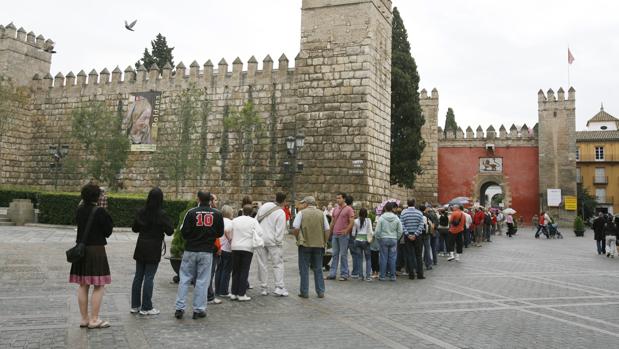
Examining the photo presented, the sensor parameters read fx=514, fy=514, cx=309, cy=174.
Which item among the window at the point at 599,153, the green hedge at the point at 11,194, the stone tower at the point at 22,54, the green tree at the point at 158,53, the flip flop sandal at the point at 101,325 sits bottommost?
the flip flop sandal at the point at 101,325

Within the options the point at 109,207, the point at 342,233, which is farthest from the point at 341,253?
the point at 109,207

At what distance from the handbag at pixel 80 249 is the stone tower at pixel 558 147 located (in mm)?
32623

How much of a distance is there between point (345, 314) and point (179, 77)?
2062cm

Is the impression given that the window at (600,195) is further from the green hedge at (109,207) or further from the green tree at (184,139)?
the green hedge at (109,207)

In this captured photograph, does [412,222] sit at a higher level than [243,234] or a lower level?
higher

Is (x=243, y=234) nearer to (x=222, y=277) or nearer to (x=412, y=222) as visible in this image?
(x=222, y=277)

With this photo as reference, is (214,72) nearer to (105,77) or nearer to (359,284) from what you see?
(105,77)

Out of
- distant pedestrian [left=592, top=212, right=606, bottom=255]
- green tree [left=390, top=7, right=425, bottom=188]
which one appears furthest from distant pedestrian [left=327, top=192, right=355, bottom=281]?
green tree [left=390, top=7, right=425, bottom=188]

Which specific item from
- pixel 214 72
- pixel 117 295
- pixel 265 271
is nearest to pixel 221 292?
pixel 265 271

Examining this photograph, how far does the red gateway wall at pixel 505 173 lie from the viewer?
3394 cm

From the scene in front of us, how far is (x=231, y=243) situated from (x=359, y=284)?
2792mm

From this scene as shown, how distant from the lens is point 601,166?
161 feet

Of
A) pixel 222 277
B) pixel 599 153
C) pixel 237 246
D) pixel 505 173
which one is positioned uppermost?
pixel 599 153

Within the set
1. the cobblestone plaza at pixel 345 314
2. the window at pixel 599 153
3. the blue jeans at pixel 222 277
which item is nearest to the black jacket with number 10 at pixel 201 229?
the cobblestone plaza at pixel 345 314
